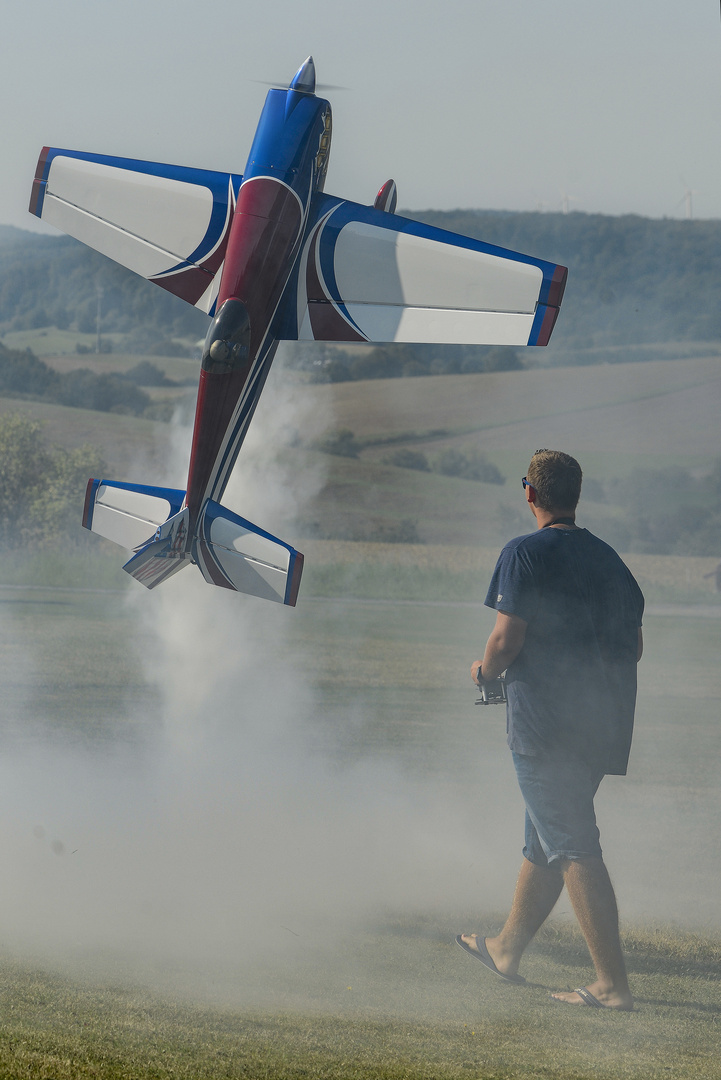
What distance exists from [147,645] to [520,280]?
1402 centimetres

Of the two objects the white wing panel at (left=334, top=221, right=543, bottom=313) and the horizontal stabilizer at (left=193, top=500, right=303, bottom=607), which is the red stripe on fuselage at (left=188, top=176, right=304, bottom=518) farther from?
the white wing panel at (left=334, top=221, right=543, bottom=313)

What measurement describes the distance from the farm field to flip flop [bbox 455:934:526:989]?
67 millimetres

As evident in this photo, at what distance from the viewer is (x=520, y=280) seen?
4.79 metres

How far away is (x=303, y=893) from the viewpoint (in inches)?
193

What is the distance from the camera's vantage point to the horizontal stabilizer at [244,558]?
4852 mm

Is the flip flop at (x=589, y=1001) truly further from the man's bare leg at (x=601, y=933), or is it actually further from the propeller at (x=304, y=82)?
the propeller at (x=304, y=82)

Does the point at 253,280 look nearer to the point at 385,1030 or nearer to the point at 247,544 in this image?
the point at 247,544

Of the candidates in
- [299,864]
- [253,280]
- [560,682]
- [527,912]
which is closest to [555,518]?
[560,682]

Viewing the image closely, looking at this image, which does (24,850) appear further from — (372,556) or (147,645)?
(372,556)

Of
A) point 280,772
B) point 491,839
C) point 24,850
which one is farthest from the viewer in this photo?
point 280,772

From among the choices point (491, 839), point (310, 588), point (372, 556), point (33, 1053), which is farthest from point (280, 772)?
point (372, 556)

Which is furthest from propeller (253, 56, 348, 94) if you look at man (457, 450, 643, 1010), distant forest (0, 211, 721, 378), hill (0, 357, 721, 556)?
hill (0, 357, 721, 556)

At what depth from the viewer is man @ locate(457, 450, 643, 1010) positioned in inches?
152

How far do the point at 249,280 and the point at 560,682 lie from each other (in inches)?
110
